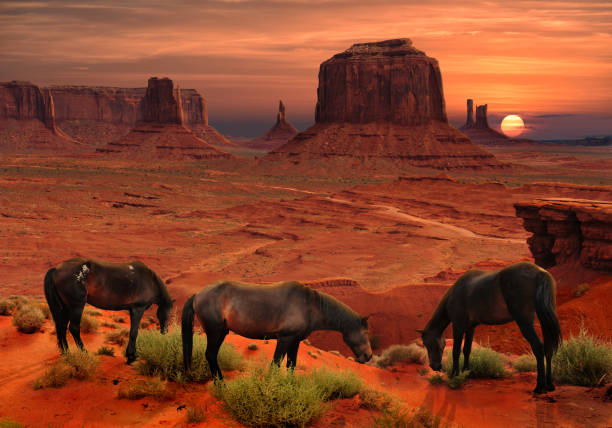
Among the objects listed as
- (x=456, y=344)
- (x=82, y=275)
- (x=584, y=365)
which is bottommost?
(x=584, y=365)


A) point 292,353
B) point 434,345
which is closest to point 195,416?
point 292,353

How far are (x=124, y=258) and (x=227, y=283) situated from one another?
83.5 feet

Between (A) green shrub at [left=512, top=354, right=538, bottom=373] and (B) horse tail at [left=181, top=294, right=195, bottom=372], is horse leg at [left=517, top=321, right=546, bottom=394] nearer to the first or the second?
(A) green shrub at [left=512, top=354, right=538, bottom=373]

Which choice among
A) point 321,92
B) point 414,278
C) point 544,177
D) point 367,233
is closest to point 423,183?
point 367,233

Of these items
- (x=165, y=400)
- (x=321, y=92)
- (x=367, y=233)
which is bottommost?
(x=367, y=233)

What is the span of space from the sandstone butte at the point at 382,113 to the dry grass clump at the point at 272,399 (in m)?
95.9

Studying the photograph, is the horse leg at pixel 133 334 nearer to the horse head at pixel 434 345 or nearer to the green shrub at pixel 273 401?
the green shrub at pixel 273 401

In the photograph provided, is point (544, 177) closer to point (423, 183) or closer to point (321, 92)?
point (423, 183)

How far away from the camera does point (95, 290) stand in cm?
847

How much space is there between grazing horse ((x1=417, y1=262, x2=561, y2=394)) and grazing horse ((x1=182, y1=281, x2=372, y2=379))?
2521mm

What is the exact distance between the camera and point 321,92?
Answer: 12162 centimetres

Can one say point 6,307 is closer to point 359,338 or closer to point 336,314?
point 336,314

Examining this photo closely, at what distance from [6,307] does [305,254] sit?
22.7m

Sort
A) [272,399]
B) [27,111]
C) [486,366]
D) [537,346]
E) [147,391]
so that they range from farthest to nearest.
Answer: [27,111] < [486,366] < [537,346] < [147,391] < [272,399]
